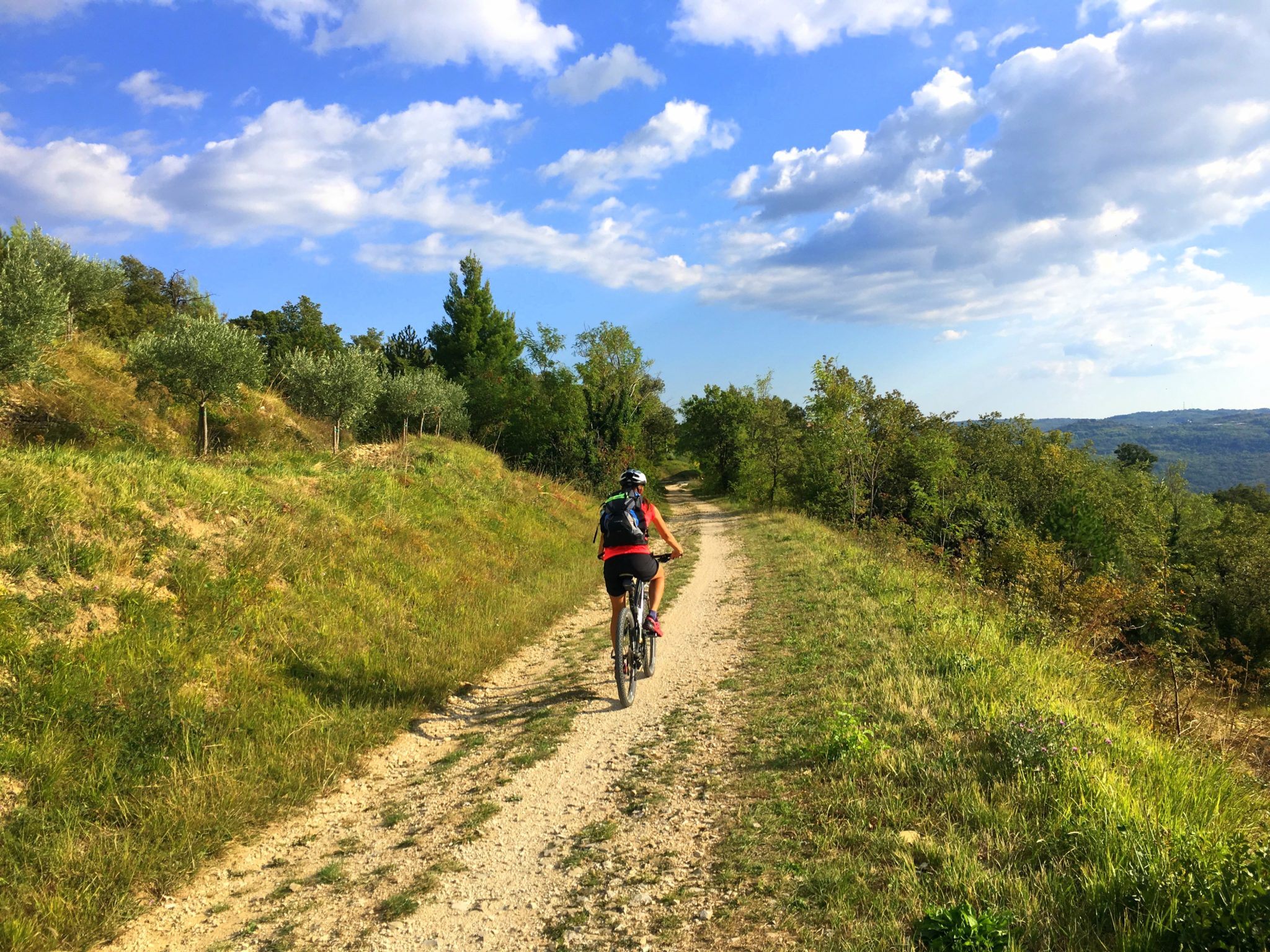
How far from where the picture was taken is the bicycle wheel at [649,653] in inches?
284

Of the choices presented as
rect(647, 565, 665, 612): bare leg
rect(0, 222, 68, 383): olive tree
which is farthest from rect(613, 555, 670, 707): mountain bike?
rect(0, 222, 68, 383): olive tree

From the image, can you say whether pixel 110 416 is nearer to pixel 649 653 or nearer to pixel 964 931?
pixel 649 653

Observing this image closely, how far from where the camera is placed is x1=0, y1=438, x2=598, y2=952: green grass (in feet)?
13.3

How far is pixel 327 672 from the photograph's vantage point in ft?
22.9

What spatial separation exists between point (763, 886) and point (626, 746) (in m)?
2.34

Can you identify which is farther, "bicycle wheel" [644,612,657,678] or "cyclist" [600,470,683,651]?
"bicycle wheel" [644,612,657,678]

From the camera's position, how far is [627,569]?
680cm

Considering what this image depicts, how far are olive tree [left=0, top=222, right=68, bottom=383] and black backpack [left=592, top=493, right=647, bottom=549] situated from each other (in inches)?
479

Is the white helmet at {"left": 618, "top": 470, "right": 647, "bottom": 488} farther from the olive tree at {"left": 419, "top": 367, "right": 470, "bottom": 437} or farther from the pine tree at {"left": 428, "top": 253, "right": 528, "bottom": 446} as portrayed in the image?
the pine tree at {"left": 428, "top": 253, "right": 528, "bottom": 446}

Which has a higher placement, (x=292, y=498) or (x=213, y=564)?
(x=292, y=498)

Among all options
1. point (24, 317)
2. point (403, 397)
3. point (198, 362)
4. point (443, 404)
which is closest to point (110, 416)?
point (198, 362)

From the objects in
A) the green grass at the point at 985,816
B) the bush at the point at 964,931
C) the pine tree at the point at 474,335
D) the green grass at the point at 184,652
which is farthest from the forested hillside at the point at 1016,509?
the pine tree at the point at 474,335

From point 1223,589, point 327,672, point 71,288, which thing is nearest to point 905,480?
point 1223,589

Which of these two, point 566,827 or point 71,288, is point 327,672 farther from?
point 71,288
